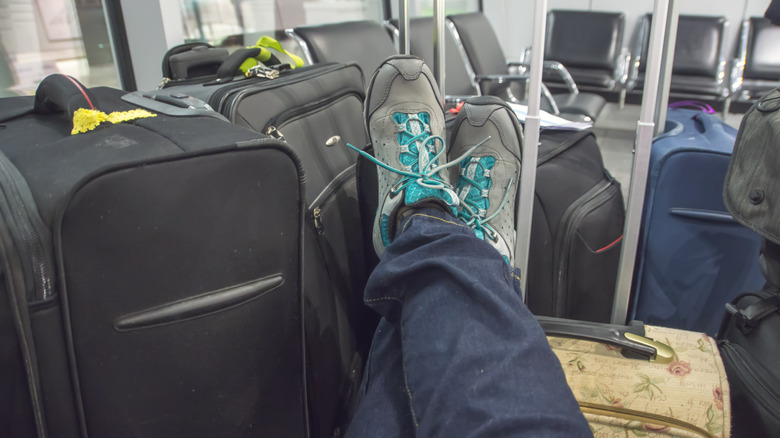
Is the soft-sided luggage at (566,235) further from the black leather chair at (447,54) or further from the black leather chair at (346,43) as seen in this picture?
the black leather chair at (447,54)

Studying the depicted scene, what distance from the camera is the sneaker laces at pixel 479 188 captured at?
2.67ft

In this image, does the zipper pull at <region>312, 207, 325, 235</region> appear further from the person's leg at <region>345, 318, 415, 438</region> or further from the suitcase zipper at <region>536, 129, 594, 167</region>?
the suitcase zipper at <region>536, 129, 594, 167</region>

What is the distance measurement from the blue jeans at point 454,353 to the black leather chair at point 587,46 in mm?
3081

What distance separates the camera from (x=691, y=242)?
94 cm

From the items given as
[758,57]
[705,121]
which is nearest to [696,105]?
[705,121]

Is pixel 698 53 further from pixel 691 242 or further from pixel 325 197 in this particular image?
pixel 325 197

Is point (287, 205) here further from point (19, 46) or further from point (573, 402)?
point (19, 46)

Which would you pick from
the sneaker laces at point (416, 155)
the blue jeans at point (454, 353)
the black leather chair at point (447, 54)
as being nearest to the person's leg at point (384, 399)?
the blue jeans at point (454, 353)

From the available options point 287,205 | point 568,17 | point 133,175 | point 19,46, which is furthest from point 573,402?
point 568,17

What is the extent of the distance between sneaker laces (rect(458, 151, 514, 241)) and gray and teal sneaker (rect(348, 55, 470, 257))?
49mm

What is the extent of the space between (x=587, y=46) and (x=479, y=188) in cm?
307

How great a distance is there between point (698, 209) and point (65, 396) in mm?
994

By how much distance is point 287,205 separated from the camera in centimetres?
54

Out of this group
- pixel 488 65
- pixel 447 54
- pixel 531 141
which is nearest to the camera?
pixel 531 141
